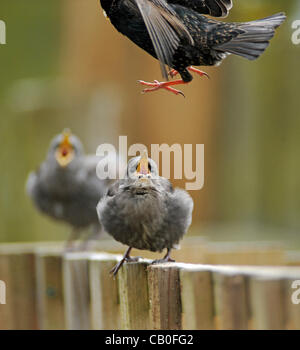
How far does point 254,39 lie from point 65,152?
348 centimetres

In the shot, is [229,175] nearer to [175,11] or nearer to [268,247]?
[268,247]

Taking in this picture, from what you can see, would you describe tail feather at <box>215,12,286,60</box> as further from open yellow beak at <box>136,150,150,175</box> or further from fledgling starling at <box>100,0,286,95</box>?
open yellow beak at <box>136,150,150,175</box>

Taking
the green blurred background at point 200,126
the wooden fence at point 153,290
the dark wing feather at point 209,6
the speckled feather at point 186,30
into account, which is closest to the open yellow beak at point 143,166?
the wooden fence at point 153,290

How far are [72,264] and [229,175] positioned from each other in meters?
5.71

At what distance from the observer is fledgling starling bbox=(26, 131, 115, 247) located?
600 cm

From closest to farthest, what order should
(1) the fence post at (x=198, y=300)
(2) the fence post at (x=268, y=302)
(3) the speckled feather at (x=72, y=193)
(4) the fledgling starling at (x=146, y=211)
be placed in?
(2) the fence post at (x=268, y=302)
(1) the fence post at (x=198, y=300)
(4) the fledgling starling at (x=146, y=211)
(3) the speckled feather at (x=72, y=193)

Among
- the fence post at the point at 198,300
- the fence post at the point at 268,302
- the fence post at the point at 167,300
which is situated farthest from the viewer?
the fence post at the point at 167,300

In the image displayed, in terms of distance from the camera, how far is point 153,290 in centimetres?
275

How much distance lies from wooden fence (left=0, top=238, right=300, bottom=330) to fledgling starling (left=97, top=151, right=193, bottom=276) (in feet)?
0.43

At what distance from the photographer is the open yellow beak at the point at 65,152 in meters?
6.03

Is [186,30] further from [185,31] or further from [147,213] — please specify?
[147,213]

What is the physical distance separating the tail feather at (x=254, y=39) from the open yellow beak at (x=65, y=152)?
3.35m

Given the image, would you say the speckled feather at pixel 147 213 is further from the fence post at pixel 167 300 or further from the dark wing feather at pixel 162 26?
the dark wing feather at pixel 162 26

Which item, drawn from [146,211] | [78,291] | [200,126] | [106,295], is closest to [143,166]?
[146,211]
